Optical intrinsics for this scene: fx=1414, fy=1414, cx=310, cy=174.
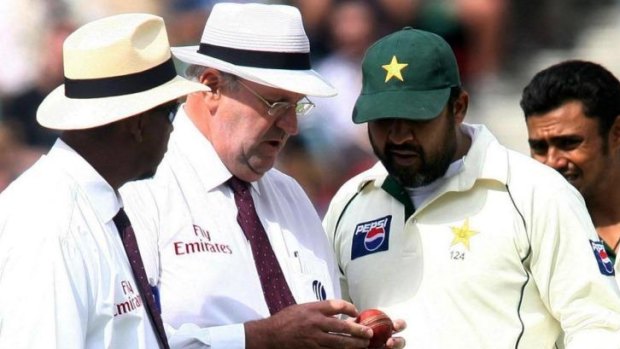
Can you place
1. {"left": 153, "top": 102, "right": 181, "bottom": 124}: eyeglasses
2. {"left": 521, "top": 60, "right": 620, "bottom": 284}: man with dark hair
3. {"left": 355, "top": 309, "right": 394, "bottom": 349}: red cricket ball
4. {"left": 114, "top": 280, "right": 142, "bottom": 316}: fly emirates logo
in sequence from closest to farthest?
{"left": 114, "top": 280, "right": 142, "bottom": 316}: fly emirates logo → {"left": 153, "top": 102, "right": 181, "bottom": 124}: eyeglasses → {"left": 355, "top": 309, "right": 394, "bottom": 349}: red cricket ball → {"left": 521, "top": 60, "right": 620, "bottom": 284}: man with dark hair

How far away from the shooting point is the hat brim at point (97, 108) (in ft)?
10.2

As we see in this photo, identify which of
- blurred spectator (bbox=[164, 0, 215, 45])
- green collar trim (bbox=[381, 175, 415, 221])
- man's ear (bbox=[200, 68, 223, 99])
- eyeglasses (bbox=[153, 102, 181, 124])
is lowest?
blurred spectator (bbox=[164, 0, 215, 45])

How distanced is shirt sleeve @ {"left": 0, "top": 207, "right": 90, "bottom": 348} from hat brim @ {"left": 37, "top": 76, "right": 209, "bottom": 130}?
10.0 inches

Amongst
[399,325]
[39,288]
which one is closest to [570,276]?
[399,325]

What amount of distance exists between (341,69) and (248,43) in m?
2.53

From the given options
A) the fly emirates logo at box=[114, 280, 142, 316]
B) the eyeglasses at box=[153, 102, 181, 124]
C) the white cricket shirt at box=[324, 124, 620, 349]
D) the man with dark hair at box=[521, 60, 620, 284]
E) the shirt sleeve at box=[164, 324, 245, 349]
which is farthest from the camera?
the man with dark hair at box=[521, 60, 620, 284]

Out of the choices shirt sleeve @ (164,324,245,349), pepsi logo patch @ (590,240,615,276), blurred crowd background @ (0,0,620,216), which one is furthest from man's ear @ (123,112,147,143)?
blurred crowd background @ (0,0,620,216)

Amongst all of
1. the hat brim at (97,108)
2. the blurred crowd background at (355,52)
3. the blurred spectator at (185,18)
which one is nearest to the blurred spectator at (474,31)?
the blurred crowd background at (355,52)

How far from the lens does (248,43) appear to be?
4.04m

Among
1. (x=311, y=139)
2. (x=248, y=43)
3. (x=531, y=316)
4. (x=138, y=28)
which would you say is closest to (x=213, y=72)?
(x=248, y=43)

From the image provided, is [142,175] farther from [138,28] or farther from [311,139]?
[311,139]

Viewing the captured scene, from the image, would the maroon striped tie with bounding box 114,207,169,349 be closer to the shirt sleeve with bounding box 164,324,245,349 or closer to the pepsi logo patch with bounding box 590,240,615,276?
the shirt sleeve with bounding box 164,324,245,349

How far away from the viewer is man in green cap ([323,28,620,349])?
13.4ft

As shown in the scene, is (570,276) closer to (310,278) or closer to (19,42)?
(310,278)
